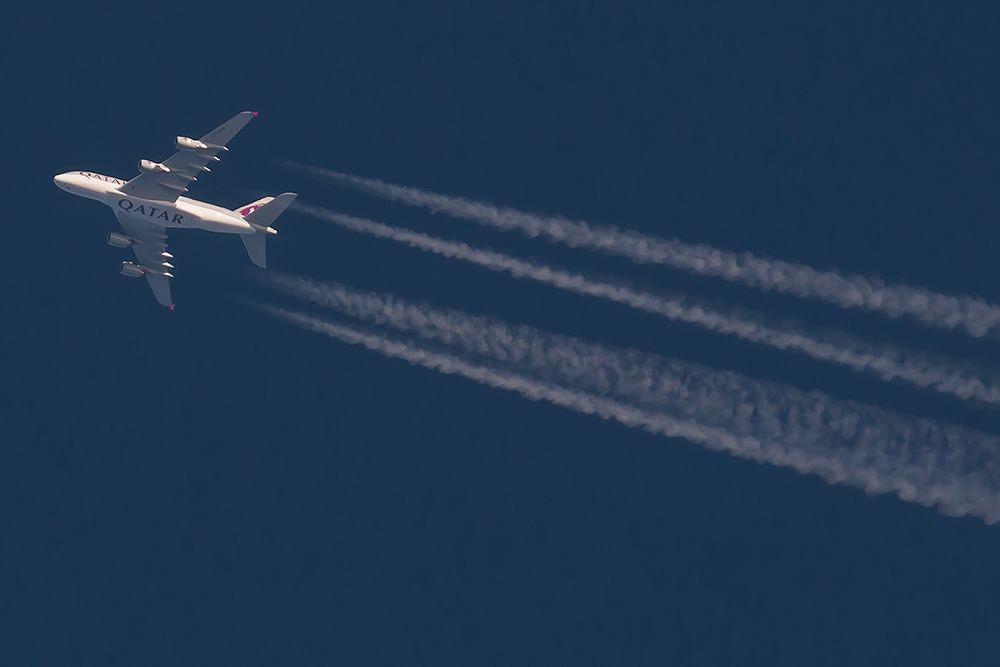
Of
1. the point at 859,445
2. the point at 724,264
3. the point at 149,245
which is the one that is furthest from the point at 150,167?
the point at 859,445

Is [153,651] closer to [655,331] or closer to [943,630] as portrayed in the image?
[655,331]

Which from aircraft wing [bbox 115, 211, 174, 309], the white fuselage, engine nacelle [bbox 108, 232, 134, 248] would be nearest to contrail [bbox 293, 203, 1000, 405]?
the white fuselage

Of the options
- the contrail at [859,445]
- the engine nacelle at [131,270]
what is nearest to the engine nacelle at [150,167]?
the engine nacelle at [131,270]

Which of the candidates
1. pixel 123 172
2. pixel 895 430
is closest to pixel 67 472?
pixel 123 172

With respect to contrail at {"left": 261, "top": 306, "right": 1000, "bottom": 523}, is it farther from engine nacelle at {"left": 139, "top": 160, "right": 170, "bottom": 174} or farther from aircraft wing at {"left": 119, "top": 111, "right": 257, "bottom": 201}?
engine nacelle at {"left": 139, "top": 160, "right": 170, "bottom": 174}

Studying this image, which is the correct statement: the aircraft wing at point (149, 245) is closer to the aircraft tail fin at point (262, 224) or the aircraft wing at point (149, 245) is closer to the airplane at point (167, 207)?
the airplane at point (167, 207)

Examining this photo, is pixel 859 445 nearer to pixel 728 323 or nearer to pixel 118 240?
pixel 728 323
